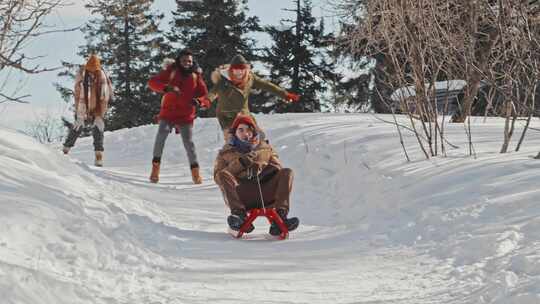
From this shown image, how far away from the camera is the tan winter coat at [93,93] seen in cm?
954

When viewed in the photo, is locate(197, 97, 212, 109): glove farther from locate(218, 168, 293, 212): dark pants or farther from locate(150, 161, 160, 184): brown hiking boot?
locate(218, 168, 293, 212): dark pants

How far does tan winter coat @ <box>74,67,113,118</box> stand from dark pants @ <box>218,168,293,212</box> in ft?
14.6

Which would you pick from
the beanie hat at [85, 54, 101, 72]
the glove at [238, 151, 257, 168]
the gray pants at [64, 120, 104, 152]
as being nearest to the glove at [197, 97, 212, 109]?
the glove at [238, 151, 257, 168]

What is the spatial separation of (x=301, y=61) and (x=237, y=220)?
2590 centimetres

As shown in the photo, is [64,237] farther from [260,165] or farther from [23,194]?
[260,165]

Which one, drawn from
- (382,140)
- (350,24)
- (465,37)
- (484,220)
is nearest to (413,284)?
(484,220)

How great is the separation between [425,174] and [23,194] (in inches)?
157

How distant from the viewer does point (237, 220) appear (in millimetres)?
5414

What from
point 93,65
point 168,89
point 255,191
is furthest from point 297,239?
point 93,65

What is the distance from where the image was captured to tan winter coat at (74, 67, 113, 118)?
31.3 ft

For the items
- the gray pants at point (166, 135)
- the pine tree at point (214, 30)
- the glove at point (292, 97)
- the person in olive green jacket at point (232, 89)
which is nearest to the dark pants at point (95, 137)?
the gray pants at point (166, 135)

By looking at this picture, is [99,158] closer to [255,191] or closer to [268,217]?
[255,191]

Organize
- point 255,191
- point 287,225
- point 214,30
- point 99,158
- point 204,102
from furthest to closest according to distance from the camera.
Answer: point 214,30
point 99,158
point 204,102
point 255,191
point 287,225

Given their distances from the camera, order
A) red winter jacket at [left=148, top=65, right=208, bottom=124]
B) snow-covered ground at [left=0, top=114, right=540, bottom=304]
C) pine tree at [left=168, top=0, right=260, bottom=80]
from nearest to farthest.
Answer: snow-covered ground at [left=0, top=114, right=540, bottom=304]
red winter jacket at [left=148, top=65, right=208, bottom=124]
pine tree at [left=168, top=0, right=260, bottom=80]
